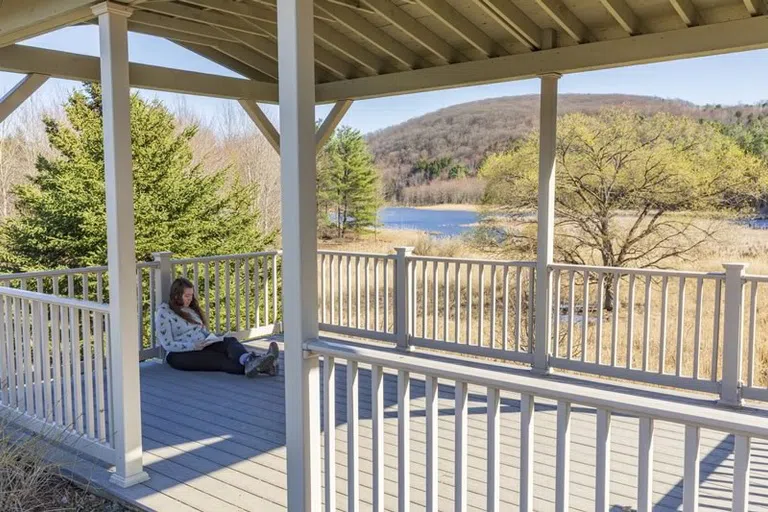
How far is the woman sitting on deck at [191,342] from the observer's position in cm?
536

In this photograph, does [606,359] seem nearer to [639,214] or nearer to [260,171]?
[639,214]

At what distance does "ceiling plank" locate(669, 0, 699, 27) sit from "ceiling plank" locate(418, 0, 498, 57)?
144 centimetres

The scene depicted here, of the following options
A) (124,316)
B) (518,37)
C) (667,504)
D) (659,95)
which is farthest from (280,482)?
(659,95)

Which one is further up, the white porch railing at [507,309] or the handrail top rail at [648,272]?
the handrail top rail at [648,272]

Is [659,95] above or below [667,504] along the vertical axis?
above

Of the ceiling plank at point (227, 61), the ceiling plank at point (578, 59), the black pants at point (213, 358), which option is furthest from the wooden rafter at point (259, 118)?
the black pants at point (213, 358)

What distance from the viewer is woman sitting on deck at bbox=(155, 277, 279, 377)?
17.6ft

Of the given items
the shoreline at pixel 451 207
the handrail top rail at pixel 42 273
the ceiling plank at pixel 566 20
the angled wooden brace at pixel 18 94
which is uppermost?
the ceiling plank at pixel 566 20

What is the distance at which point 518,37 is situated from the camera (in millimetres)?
4848

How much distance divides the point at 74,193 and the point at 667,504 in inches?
423

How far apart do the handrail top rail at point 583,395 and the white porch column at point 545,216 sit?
3.05 metres

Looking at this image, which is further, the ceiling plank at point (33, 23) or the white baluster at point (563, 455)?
the ceiling plank at point (33, 23)

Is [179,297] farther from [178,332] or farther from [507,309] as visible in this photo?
[507,309]

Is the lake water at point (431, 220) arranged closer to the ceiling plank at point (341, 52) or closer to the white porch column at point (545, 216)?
the ceiling plank at point (341, 52)
